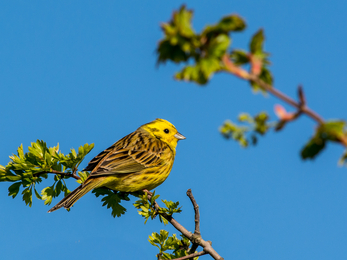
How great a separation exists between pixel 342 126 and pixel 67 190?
451cm

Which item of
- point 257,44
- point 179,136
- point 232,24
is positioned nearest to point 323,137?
point 257,44

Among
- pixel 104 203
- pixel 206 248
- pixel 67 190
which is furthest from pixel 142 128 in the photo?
pixel 206 248

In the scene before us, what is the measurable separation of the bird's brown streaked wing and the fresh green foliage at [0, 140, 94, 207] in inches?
32.1

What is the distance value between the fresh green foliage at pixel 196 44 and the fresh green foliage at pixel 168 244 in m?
3.31

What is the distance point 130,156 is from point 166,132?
4.36 ft

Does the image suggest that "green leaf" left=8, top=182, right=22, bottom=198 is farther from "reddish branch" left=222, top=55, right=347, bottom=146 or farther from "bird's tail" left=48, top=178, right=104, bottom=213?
"reddish branch" left=222, top=55, right=347, bottom=146

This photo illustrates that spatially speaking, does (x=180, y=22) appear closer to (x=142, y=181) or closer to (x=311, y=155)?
(x=311, y=155)

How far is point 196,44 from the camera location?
1.61m

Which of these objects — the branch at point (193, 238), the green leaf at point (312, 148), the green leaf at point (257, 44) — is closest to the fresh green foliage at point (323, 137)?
the green leaf at point (312, 148)

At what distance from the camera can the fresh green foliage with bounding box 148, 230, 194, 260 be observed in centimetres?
464

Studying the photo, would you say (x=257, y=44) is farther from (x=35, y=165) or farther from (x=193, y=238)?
(x=35, y=165)

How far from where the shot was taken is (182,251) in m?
4.61

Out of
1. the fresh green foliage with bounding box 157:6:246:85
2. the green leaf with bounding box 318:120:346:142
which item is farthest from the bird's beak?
the green leaf with bounding box 318:120:346:142

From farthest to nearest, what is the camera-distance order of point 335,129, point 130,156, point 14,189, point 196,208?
point 130,156 < point 14,189 < point 196,208 < point 335,129
